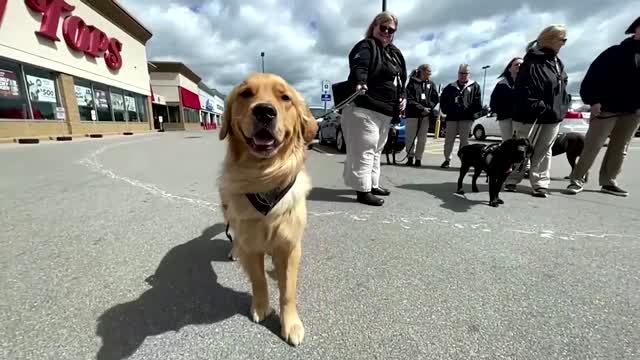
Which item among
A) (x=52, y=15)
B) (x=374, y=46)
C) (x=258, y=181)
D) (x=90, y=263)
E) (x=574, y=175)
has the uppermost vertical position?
(x=52, y=15)

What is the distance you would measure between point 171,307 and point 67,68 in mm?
20881

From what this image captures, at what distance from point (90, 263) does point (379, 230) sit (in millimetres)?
2443

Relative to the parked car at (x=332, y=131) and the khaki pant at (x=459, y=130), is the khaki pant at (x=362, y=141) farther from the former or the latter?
the parked car at (x=332, y=131)

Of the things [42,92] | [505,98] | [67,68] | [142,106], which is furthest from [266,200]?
[142,106]

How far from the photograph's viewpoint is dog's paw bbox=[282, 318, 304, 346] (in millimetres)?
1523

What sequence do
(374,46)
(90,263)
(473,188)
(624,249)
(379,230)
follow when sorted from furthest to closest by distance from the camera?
(473,188) < (374,46) < (379,230) < (624,249) < (90,263)

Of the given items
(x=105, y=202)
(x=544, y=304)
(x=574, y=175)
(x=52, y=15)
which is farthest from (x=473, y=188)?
(x=52, y=15)

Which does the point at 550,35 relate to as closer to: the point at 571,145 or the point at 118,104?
the point at 571,145

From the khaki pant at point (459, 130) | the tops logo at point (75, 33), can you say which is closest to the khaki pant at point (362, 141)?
the khaki pant at point (459, 130)

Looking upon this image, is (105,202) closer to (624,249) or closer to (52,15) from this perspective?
(624,249)

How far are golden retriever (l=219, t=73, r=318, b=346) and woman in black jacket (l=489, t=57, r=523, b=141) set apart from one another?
4.72 meters

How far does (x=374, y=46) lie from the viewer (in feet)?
11.8

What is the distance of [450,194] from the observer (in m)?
4.41

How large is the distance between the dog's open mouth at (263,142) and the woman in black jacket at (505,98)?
482 cm
